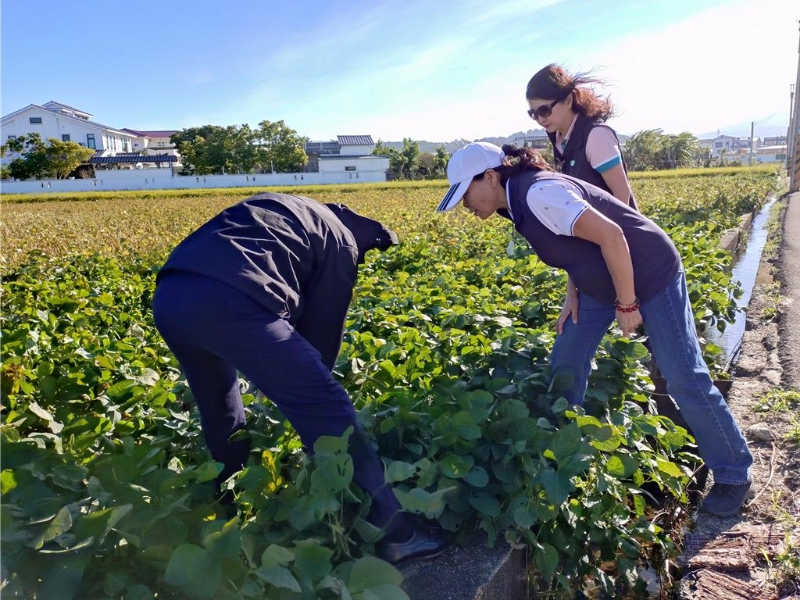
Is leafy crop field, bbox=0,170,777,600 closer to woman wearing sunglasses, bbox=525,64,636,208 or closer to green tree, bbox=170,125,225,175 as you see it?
woman wearing sunglasses, bbox=525,64,636,208

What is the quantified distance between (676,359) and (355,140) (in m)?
81.3

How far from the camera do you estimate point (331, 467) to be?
5.44 feet

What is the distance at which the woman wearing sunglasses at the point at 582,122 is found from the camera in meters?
2.87

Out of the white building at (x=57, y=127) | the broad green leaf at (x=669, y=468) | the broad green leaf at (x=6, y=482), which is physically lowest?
the broad green leaf at (x=669, y=468)

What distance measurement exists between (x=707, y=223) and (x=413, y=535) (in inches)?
309

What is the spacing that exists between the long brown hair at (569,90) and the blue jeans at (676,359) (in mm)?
836

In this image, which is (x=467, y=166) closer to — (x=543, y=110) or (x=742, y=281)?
(x=543, y=110)

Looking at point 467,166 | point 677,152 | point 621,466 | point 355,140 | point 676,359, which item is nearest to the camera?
point 621,466

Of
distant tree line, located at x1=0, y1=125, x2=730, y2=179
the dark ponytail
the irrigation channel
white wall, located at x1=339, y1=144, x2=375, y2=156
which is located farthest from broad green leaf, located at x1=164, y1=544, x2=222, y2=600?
white wall, located at x1=339, y1=144, x2=375, y2=156

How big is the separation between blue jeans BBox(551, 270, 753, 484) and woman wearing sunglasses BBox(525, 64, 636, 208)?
568mm

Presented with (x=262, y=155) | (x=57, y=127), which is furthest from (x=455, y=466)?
(x=57, y=127)

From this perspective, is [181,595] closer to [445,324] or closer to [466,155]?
[466,155]

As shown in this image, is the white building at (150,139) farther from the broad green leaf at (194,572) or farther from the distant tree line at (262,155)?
the broad green leaf at (194,572)

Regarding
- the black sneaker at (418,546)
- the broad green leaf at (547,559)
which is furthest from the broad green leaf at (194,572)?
the broad green leaf at (547,559)
